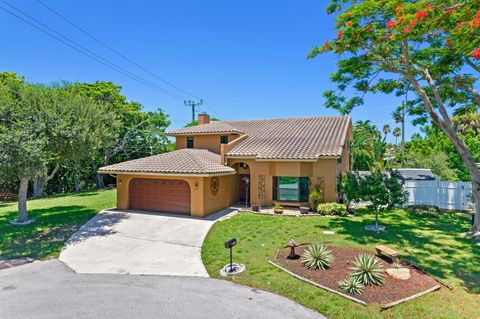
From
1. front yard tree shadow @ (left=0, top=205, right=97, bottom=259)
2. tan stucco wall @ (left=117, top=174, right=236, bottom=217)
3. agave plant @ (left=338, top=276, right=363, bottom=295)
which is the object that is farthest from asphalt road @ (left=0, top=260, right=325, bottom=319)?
tan stucco wall @ (left=117, top=174, right=236, bottom=217)

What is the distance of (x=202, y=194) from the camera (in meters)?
15.9

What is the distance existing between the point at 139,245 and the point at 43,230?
6.21 m

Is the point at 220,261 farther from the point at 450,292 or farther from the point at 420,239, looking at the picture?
the point at 420,239

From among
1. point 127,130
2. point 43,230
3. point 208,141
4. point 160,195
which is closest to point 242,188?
point 208,141

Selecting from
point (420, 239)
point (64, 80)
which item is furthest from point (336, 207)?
point (64, 80)

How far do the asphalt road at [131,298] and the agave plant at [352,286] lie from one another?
138cm

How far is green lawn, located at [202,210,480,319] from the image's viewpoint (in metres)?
6.30

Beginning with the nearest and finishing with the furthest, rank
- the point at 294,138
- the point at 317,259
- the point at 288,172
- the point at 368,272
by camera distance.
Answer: the point at 368,272, the point at 317,259, the point at 288,172, the point at 294,138

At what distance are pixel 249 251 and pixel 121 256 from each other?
16.5ft

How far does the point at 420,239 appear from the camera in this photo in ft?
38.5

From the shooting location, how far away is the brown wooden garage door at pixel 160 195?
16891mm

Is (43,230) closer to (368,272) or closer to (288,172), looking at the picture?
(288,172)

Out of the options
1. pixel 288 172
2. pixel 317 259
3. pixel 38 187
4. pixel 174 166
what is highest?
pixel 174 166

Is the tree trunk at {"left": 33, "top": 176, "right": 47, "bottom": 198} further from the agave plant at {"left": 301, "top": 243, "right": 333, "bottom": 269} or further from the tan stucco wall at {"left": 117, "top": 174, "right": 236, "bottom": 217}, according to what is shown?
the agave plant at {"left": 301, "top": 243, "right": 333, "bottom": 269}
